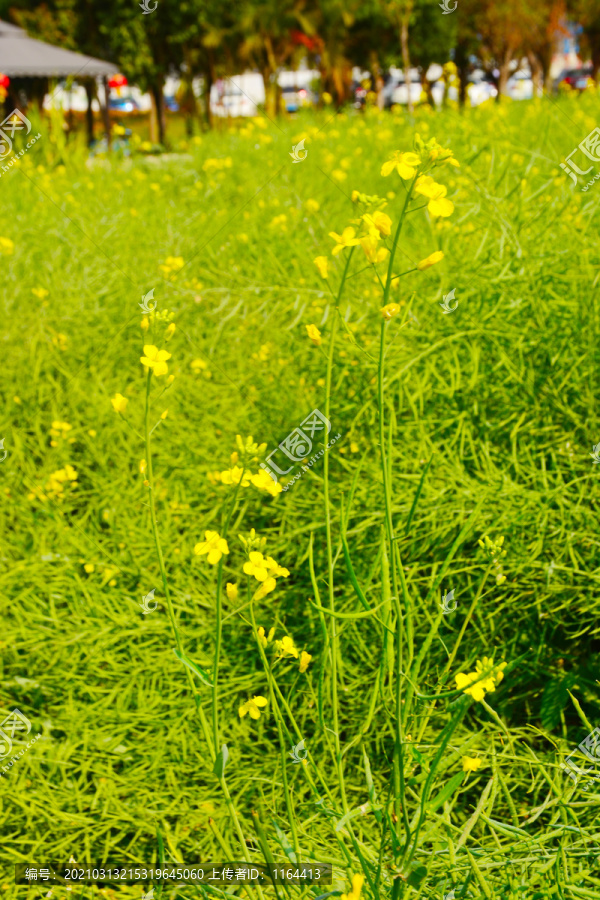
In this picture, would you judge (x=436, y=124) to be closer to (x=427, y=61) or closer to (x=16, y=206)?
(x=16, y=206)

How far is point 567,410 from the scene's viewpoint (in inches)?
57.4

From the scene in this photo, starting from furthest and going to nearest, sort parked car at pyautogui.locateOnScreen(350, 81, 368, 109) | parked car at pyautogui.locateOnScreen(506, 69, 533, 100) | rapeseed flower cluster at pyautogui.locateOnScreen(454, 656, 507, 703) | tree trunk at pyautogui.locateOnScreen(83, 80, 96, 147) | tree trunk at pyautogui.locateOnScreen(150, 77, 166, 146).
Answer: parked car at pyautogui.locateOnScreen(506, 69, 533, 100), tree trunk at pyautogui.locateOnScreen(83, 80, 96, 147), tree trunk at pyautogui.locateOnScreen(150, 77, 166, 146), parked car at pyautogui.locateOnScreen(350, 81, 368, 109), rapeseed flower cluster at pyautogui.locateOnScreen(454, 656, 507, 703)

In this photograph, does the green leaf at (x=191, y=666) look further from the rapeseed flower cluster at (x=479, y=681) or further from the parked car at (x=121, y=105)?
the parked car at (x=121, y=105)

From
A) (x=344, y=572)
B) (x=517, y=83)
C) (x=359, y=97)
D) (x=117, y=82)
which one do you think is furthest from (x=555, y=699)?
(x=517, y=83)

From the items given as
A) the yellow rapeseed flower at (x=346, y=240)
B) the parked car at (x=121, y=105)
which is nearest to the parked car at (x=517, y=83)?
the parked car at (x=121, y=105)

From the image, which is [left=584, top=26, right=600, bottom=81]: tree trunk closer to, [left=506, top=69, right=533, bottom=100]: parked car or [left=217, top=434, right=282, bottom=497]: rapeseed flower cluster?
[left=506, top=69, right=533, bottom=100]: parked car

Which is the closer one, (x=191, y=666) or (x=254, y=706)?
(x=191, y=666)

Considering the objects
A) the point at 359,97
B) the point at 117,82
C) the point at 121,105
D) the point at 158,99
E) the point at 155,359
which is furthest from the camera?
the point at 121,105

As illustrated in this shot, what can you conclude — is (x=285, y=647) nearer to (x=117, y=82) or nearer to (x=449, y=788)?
(x=449, y=788)

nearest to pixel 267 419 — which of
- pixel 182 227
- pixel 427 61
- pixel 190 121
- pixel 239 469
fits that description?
pixel 239 469

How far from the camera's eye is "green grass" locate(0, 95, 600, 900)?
111 cm

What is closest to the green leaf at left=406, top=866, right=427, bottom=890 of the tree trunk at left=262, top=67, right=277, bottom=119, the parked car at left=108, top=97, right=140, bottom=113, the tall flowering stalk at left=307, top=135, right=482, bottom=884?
the tall flowering stalk at left=307, top=135, right=482, bottom=884

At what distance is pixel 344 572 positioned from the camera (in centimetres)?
148

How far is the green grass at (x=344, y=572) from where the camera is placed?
1113mm
